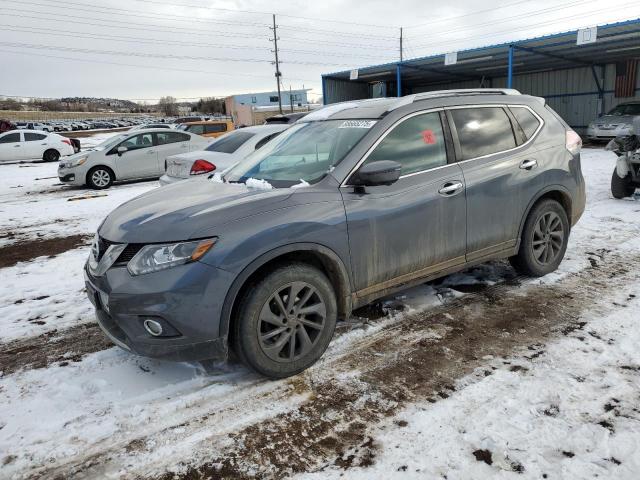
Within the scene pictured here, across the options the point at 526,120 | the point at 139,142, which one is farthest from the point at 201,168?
the point at 139,142

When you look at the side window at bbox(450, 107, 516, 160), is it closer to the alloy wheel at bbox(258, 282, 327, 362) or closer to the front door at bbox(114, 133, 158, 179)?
the alloy wheel at bbox(258, 282, 327, 362)

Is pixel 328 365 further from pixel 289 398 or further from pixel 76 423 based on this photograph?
pixel 76 423

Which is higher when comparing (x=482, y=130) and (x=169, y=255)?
(x=482, y=130)

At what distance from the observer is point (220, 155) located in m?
8.48

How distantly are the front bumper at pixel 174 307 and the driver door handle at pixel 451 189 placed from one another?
1805mm

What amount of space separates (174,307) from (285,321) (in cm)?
69

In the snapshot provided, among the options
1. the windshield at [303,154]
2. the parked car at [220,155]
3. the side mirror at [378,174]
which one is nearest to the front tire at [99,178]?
the parked car at [220,155]

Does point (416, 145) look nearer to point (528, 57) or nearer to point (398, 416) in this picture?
point (398, 416)

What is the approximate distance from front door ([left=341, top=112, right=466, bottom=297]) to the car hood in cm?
63

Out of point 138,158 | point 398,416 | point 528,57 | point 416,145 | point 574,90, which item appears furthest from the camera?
point 574,90

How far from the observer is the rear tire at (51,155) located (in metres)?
20.8

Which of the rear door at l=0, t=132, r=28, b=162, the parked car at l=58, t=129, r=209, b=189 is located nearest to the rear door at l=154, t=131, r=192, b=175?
the parked car at l=58, t=129, r=209, b=189

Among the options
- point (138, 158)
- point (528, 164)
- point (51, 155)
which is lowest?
point (528, 164)

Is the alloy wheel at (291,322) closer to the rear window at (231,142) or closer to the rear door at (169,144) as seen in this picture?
the rear window at (231,142)
